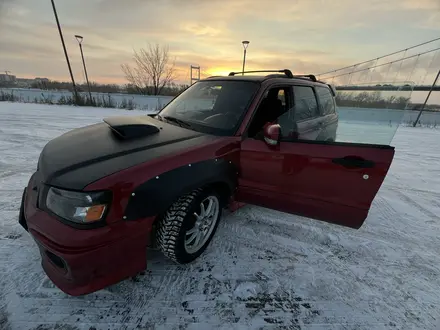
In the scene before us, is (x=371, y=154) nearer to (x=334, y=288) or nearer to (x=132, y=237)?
(x=334, y=288)

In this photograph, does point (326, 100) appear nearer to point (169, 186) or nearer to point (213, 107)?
point (213, 107)

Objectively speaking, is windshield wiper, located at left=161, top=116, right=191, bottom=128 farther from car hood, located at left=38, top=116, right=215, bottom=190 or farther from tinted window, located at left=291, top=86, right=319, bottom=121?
tinted window, located at left=291, top=86, right=319, bottom=121

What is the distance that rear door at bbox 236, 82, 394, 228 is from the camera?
2035 mm

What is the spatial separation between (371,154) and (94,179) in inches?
84.4

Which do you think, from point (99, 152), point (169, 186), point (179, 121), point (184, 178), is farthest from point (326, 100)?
point (99, 152)

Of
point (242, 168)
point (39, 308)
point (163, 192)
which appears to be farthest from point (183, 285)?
point (242, 168)

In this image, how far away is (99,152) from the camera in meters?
1.84

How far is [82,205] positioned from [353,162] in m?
2.13

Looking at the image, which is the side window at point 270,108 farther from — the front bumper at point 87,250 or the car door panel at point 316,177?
the front bumper at point 87,250

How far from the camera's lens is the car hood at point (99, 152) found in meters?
1.60

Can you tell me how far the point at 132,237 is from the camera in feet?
5.50

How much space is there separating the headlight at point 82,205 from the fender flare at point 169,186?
159 mm

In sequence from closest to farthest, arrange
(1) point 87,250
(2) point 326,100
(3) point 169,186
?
1. (1) point 87,250
2. (3) point 169,186
3. (2) point 326,100

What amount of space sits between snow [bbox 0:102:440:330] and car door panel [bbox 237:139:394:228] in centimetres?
46
